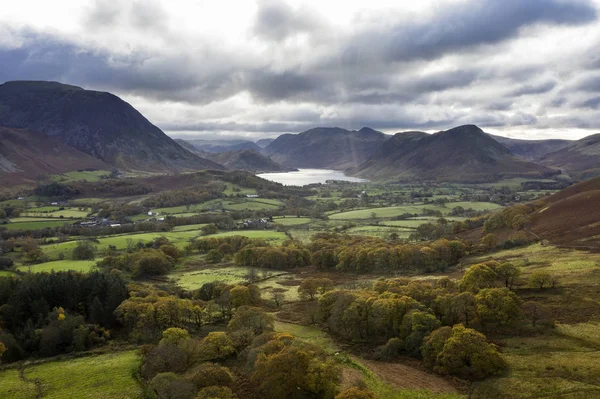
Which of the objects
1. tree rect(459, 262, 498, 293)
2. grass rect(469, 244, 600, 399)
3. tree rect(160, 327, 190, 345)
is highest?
tree rect(459, 262, 498, 293)

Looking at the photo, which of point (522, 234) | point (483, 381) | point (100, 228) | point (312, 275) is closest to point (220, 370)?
point (483, 381)

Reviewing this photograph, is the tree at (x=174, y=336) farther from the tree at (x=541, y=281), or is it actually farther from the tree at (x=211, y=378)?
the tree at (x=541, y=281)

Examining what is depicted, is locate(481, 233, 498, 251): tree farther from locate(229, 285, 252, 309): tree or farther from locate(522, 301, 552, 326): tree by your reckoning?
locate(229, 285, 252, 309): tree

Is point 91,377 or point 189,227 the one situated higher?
point 91,377

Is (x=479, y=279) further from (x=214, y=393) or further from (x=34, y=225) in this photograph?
(x=34, y=225)

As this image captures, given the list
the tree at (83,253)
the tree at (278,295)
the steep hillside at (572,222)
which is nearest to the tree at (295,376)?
the tree at (278,295)

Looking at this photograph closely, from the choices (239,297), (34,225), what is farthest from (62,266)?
(34,225)

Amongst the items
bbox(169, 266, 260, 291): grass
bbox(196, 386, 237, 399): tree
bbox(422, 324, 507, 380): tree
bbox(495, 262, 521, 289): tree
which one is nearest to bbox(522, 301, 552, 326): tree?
bbox(495, 262, 521, 289): tree
